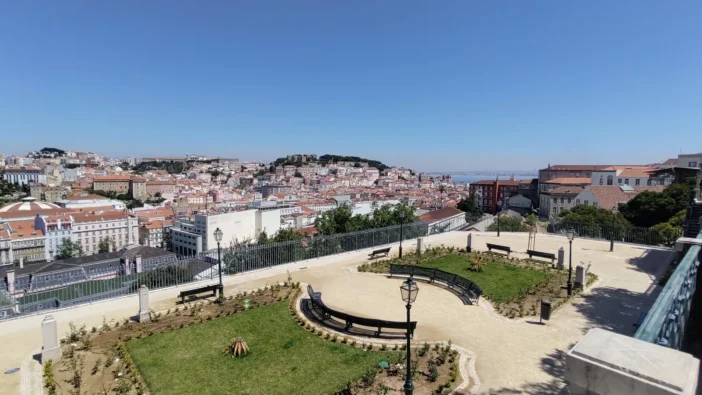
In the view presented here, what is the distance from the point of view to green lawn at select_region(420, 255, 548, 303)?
12.5 metres

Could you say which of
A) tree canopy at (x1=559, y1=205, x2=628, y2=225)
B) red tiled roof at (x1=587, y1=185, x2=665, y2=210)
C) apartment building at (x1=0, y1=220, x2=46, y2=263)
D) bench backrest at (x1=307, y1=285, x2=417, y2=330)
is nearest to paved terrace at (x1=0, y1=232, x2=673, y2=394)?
bench backrest at (x1=307, y1=285, x2=417, y2=330)

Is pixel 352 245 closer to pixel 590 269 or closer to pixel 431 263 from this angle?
pixel 431 263

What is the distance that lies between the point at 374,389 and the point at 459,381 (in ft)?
5.60

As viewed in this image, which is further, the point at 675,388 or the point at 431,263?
the point at 431,263

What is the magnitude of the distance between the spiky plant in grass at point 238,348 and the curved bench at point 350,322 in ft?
7.99

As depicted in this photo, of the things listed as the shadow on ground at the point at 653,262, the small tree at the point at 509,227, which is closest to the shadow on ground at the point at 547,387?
the shadow on ground at the point at 653,262

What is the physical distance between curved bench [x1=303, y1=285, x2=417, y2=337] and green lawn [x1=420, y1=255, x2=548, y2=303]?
459 cm

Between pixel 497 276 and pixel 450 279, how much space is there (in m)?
2.61

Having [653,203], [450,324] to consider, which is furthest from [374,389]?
[653,203]

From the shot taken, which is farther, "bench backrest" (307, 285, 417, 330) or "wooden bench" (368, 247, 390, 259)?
"wooden bench" (368, 247, 390, 259)

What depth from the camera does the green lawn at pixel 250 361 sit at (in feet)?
22.9

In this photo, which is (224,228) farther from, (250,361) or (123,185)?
(123,185)

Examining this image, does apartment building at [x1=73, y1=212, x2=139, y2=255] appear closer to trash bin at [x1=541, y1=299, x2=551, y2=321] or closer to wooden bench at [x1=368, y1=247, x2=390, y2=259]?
wooden bench at [x1=368, y1=247, x2=390, y2=259]

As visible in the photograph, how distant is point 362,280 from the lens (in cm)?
1423
